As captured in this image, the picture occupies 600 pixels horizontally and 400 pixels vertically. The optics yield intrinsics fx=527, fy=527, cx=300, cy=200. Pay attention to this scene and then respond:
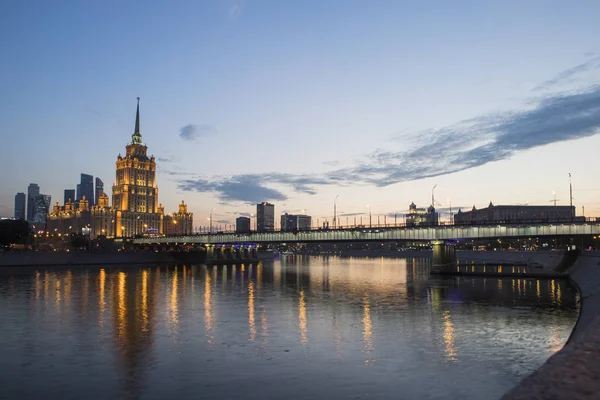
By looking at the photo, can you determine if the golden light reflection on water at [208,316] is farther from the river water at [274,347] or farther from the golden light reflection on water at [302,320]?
the golden light reflection on water at [302,320]

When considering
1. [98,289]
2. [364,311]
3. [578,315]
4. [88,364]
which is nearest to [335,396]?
[88,364]

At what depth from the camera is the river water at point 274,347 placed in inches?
858

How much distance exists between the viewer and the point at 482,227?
104m

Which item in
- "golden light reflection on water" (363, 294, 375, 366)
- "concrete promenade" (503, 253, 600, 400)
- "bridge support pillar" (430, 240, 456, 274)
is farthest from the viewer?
"bridge support pillar" (430, 240, 456, 274)

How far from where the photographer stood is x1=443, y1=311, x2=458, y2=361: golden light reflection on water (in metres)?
27.7

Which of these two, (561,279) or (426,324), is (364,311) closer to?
(426,324)

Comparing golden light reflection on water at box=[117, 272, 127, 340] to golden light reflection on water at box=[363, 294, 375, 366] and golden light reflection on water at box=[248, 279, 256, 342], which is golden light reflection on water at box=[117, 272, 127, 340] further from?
golden light reflection on water at box=[363, 294, 375, 366]

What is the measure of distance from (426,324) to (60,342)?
82.1 ft

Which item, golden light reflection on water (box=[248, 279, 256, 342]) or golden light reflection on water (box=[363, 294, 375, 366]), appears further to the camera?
golden light reflection on water (box=[248, 279, 256, 342])

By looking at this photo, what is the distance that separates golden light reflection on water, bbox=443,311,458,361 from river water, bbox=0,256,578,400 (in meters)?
0.08

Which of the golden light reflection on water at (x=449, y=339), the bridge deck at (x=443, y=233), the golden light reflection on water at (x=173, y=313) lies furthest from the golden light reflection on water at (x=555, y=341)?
the bridge deck at (x=443, y=233)

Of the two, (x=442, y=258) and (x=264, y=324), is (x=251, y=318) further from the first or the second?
(x=442, y=258)

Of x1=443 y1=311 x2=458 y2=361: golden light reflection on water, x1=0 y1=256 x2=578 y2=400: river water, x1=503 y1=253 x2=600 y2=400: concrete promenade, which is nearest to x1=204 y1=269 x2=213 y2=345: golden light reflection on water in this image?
x1=0 y1=256 x2=578 y2=400: river water

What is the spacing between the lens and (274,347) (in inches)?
1196
